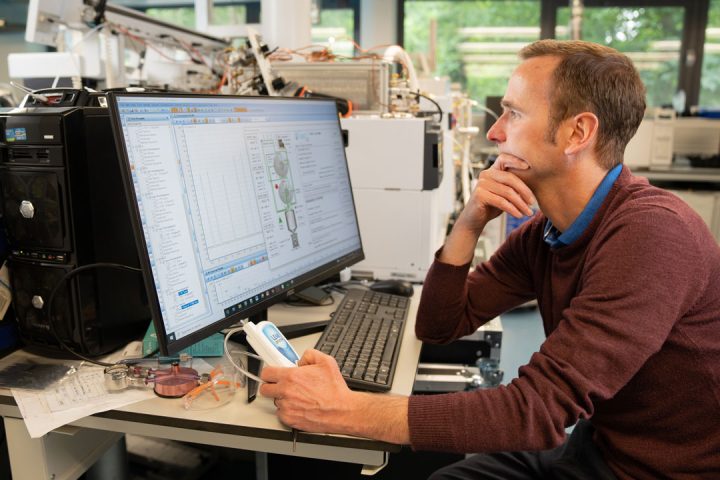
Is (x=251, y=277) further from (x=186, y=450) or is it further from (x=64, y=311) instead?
(x=186, y=450)

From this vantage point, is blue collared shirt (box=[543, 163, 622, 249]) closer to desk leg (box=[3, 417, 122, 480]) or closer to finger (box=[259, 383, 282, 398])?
finger (box=[259, 383, 282, 398])

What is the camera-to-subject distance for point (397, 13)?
6195 millimetres

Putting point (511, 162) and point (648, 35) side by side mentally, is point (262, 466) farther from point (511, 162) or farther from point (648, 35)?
point (648, 35)

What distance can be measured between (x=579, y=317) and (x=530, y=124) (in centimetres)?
35

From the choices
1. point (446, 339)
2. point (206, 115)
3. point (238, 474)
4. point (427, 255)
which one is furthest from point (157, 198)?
point (238, 474)

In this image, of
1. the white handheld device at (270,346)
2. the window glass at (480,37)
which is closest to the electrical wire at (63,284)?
the white handheld device at (270,346)

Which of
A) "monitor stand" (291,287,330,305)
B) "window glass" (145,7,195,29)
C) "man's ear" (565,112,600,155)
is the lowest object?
"monitor stand" (291,287,330,305)

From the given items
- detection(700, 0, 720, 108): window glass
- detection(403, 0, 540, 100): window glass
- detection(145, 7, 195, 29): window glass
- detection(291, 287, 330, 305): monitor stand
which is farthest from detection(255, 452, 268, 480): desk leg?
detection(145, 7, 195, 29): window glass

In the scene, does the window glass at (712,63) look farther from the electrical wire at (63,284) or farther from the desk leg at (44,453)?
the desk leg at (44,453)

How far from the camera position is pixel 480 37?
5.92 meters

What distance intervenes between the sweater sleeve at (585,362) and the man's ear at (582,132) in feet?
0.65

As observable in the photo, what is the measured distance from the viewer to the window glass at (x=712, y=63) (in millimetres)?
5430

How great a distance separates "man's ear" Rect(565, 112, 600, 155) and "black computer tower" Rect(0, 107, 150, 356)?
772mm

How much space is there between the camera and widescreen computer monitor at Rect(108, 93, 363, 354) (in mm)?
831
